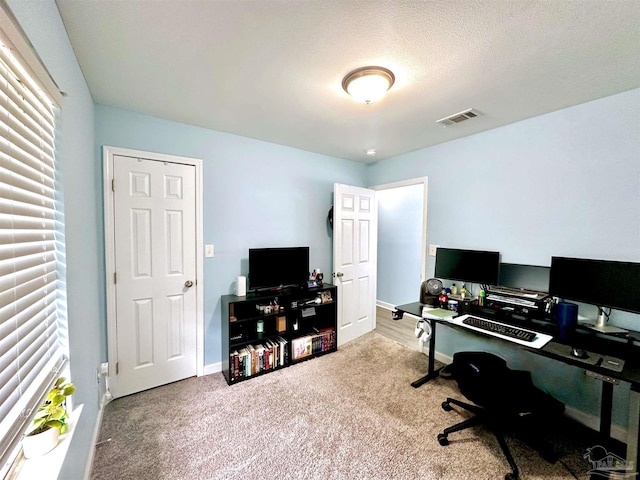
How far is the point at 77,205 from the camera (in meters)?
1.52

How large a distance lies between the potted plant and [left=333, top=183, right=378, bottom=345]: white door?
102 inches

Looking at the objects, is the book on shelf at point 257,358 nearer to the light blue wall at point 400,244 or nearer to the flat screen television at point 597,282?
the flat screen television at point 597,282

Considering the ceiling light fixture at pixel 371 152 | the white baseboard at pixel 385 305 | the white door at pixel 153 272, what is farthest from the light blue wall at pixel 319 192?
the white baseboard at pixel 385 305

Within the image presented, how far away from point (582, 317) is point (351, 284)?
7.24 ft

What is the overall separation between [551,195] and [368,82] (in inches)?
72.6

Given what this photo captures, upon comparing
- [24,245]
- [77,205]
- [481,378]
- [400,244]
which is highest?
[77,205]

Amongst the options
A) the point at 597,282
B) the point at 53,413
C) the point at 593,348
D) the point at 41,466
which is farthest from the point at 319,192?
the point at 41,466

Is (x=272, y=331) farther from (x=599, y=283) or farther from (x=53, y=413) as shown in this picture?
(x=599, y=283)

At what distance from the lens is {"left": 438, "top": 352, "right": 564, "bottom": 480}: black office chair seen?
5.31 ft

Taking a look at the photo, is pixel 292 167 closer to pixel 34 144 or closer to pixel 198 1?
pixel 198 1

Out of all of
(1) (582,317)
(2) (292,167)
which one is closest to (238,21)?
(2) (292,167)

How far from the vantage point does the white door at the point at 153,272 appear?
223 cm

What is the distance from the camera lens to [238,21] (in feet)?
4.18

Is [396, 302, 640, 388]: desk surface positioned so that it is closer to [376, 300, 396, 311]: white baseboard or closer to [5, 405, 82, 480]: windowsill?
[5, 405, 82, 480]: windowsill
